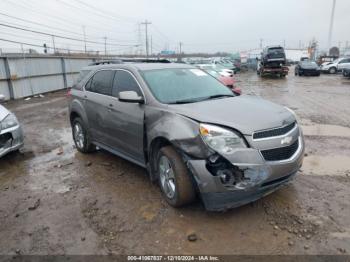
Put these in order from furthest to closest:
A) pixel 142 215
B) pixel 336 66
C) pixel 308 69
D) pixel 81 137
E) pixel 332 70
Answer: pixel 332 70, pixel 336 66, pixel 308 69, pixel 81 137, pixel 142 215

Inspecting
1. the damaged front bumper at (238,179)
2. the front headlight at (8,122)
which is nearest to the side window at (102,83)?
the front headlight at (8,122)

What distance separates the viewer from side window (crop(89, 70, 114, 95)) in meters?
5.07

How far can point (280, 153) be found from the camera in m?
3.37

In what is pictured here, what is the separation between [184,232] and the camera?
10.8 feet

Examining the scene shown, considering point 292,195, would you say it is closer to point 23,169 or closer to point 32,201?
point 32,201

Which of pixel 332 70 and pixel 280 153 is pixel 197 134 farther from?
pixel 332 70

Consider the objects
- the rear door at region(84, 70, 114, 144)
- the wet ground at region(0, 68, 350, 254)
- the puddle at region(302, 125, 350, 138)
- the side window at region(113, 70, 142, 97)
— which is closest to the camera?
the wet ground at region(0, 68, 350, 254)

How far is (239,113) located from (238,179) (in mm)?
790

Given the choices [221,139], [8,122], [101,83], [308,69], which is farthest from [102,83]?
[308,69]

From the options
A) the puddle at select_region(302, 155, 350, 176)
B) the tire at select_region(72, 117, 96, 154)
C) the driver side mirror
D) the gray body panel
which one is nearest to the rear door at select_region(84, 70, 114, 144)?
A: the tire at select_region(72, 117, 96, 154)

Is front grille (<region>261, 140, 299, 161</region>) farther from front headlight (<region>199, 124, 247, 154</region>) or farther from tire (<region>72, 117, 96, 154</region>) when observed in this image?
tire (<region>72, 117, 96, 154</region>)

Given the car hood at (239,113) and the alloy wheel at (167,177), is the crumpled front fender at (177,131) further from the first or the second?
the alloy wheel at (167,177)

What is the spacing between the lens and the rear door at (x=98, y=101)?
5.02 meters

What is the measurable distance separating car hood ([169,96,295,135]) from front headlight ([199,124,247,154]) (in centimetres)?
8
